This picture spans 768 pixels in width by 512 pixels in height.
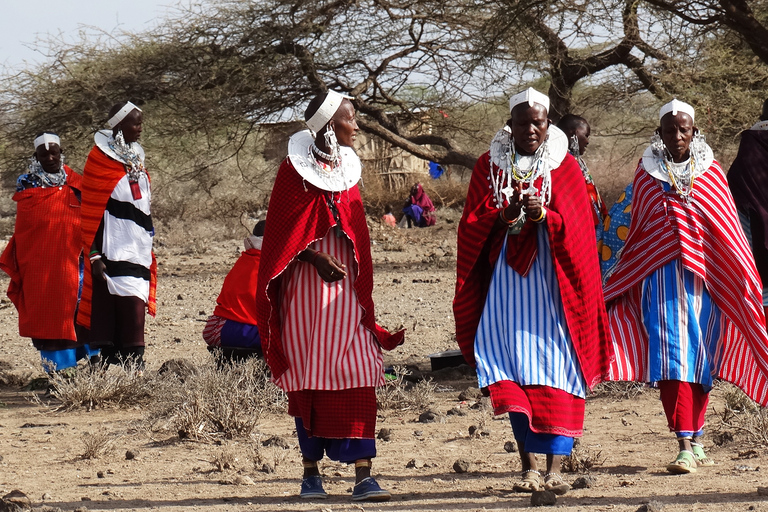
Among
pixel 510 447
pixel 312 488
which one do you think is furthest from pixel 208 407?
pixel 510 447

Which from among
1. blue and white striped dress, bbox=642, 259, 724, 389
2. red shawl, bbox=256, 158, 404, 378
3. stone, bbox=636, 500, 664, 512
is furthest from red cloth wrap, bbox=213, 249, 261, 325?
stone, bbox=636, 500, 664, 512

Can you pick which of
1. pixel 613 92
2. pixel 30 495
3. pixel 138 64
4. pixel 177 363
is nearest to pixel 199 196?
pixel 138 64

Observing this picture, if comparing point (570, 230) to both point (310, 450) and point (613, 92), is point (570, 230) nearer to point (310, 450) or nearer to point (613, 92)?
point (310, 450)

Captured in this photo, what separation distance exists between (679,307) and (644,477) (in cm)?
88

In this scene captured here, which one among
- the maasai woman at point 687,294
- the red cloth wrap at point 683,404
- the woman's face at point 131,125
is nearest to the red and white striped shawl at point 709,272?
the maasai woman at point 687,294

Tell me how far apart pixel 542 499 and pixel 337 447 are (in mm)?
943

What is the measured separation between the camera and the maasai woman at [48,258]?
313 inches

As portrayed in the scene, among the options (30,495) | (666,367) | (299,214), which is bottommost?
(30,495)

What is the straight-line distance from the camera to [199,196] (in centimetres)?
2484

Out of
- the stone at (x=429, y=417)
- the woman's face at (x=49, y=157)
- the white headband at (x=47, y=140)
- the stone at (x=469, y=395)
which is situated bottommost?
the stone at (x=429, y=417)

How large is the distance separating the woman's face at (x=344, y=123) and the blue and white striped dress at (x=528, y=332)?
864mm

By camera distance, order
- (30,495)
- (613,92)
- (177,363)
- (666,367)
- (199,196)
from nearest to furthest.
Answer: (30,495), (666,367), (177,363), (613,92), (199,196)

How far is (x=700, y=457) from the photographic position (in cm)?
523

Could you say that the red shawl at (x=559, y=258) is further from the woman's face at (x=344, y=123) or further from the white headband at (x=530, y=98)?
the woman's face at (x=344, y=123)
